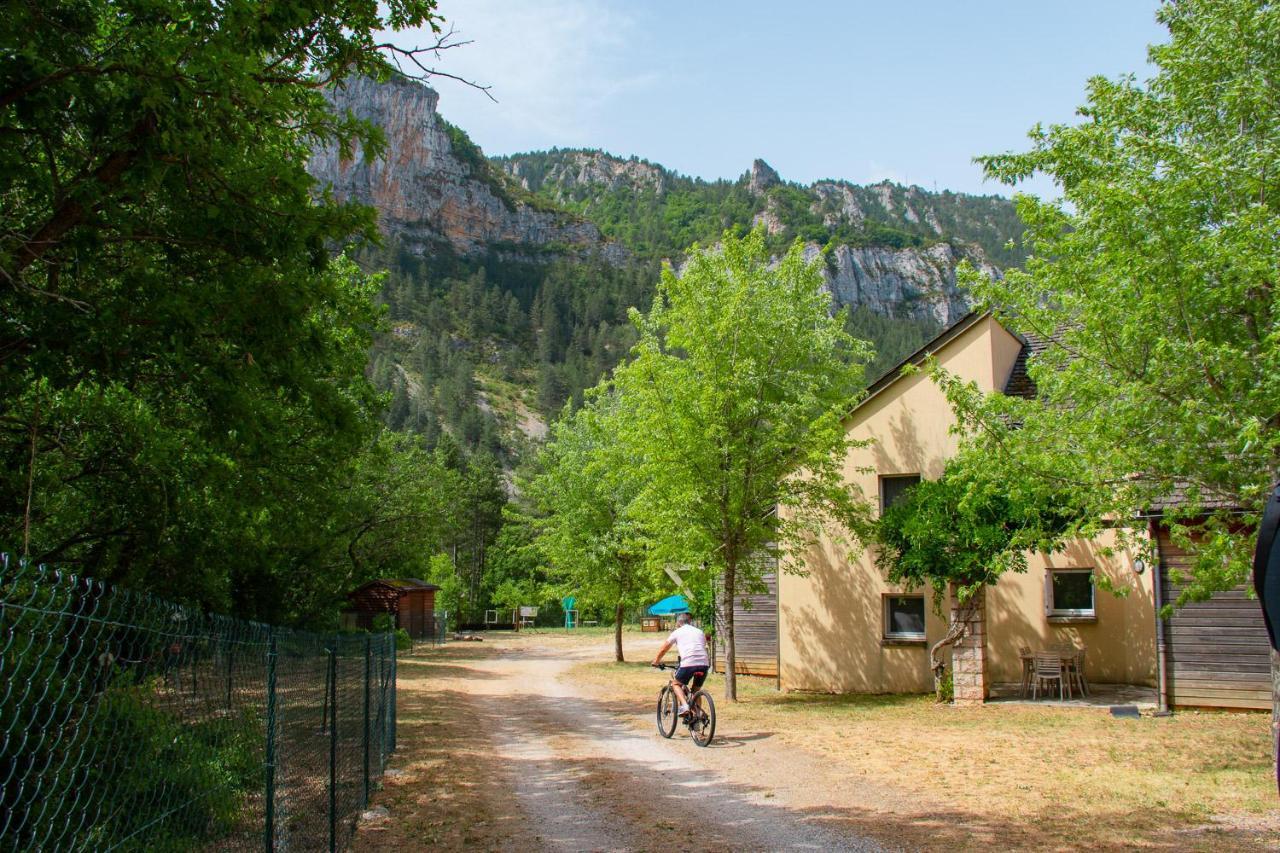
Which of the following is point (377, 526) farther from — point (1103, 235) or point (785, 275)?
point (1103, 235)

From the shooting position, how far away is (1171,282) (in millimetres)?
9742

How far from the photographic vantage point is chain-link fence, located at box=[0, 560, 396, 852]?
9.20ft

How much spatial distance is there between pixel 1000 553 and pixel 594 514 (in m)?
14.5

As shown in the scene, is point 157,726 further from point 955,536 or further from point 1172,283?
point 955,536

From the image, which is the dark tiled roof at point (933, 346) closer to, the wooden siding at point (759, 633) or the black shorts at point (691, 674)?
the wooden siding at point (759, 633)

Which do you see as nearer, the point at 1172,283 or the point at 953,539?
the point at 1172,283

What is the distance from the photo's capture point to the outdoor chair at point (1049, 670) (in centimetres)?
1761

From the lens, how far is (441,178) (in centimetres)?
19375

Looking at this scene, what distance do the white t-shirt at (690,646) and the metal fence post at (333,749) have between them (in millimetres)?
6870

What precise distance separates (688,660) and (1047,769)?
4883 mm

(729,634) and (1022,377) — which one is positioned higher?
(1022,377)

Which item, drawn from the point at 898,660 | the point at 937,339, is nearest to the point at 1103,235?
the point at 937,339

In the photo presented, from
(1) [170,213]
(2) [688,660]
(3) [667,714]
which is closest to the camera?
(1) [170,213]

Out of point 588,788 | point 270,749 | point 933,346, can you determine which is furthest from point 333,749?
point 933,346
